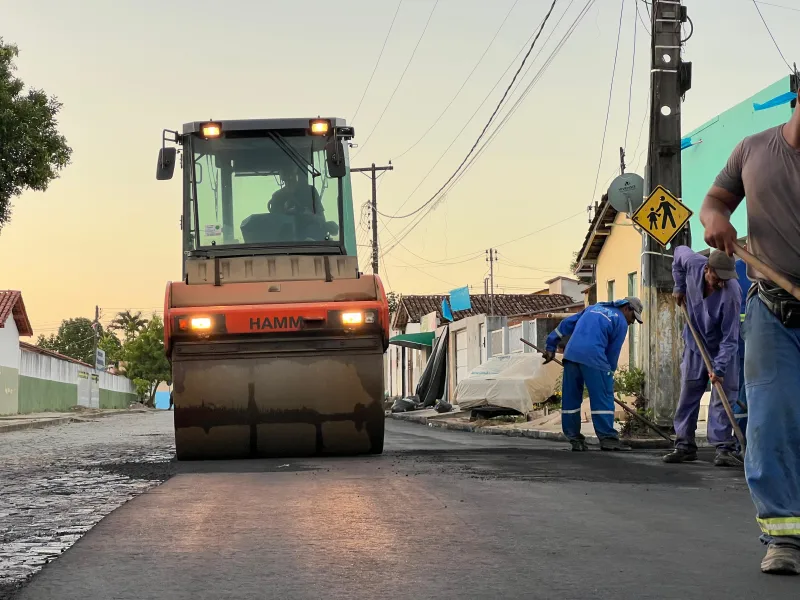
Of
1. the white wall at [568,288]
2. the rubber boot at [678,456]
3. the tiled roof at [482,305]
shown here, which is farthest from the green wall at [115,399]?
the rubber boot at [678,456]

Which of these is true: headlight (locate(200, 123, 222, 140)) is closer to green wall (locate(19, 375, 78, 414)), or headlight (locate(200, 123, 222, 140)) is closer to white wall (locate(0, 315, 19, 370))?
white wall (locate(0, 315, 19, 370))

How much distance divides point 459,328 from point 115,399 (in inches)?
1777

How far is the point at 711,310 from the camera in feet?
33.0

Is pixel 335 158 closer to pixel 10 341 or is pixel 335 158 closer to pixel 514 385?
pixel 514 385

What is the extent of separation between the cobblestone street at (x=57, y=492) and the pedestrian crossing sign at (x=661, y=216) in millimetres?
6014

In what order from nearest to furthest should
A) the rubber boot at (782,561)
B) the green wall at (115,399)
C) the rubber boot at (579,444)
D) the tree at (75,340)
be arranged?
the rubber boot at (782,561)
the rubber boot at (579,444)
the green wall at (115,399)
the tree at (75,340)

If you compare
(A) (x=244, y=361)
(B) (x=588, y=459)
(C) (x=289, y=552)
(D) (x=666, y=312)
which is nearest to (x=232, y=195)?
(A) (x=244, y=361)

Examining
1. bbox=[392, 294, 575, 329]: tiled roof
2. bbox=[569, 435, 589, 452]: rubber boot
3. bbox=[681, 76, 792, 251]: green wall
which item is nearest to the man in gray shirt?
bbox=[569, 435, 589, 452]: rubber boot

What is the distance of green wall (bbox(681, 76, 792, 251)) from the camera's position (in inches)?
704

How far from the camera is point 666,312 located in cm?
1405

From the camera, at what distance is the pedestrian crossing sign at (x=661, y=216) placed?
1332cm

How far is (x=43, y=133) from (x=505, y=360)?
33.3 feet

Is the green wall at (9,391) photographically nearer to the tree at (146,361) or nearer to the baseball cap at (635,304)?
the baseball cap at (635,304)

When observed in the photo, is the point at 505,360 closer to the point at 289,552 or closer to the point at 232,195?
the point at 232,195
